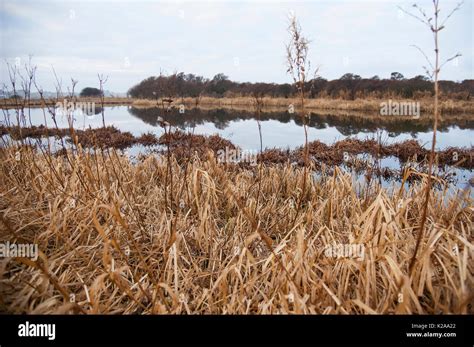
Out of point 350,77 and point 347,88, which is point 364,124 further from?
point 350,77

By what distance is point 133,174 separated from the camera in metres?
4.79

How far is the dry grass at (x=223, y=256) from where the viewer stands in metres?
1.75

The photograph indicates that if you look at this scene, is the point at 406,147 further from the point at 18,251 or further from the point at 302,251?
the point at 18,251

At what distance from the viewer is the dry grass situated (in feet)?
5.73

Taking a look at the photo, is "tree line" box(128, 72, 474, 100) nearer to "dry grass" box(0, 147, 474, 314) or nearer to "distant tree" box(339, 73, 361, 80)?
"distant tree" box(339, 73, 361, 80)

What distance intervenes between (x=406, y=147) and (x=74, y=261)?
9.65 metres

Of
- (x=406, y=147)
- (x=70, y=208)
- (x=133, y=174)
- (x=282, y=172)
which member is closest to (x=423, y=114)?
(x=406, y=147)

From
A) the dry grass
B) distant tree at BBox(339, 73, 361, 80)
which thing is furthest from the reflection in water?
distant tree at BBox(339, 73, 361, 80)

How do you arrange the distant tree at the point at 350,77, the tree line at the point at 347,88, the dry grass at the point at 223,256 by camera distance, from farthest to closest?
the distant tree at the point at 350,77 → the tree line at the point at 347,88 → the dry grass at the point at 223,256

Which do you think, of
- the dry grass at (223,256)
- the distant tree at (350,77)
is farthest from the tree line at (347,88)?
the dry grass at (223,256)

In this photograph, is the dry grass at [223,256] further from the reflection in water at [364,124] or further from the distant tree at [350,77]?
the distant tree at [350,77]
